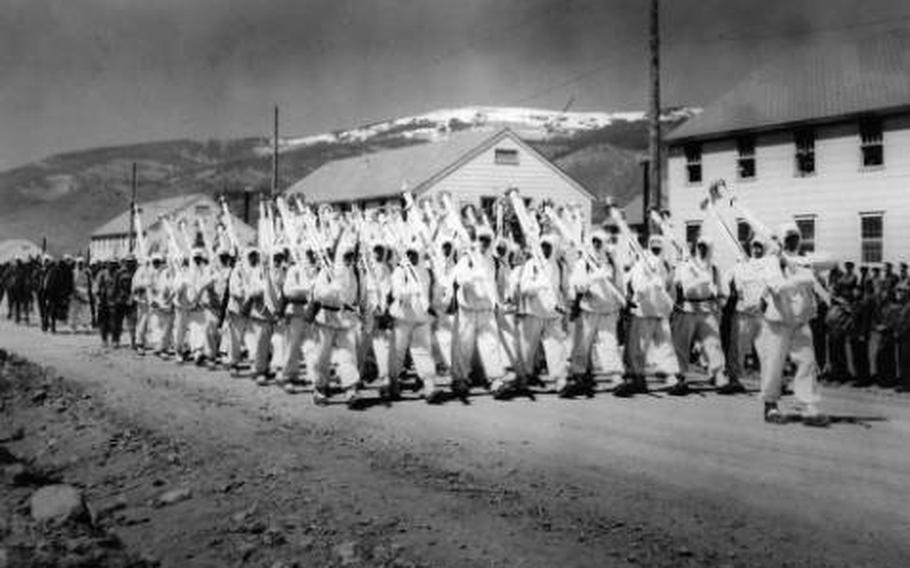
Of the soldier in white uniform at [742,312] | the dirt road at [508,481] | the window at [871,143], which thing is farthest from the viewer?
the window at [871,143]

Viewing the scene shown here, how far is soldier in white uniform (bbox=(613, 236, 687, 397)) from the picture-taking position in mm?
12852

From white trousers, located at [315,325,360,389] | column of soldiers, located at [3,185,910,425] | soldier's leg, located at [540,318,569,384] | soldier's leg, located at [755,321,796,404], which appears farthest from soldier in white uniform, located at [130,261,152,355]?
soldier's leg, located at [755,321,796,404]

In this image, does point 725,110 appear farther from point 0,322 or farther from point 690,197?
point 0,322

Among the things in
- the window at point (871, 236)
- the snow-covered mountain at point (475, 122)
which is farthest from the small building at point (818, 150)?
the snow-covered mountain at point (475, 122)

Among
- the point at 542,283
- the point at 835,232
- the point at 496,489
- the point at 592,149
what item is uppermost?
the point at 592,149

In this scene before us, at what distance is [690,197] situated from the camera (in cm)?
3372

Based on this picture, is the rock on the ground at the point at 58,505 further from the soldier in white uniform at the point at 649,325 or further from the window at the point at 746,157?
the window at the point at 746,157

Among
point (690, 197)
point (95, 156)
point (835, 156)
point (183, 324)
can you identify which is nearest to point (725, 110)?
point (690, 197)

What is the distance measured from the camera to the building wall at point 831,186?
89.6 ft

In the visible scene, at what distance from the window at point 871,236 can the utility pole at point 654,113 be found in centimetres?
1151

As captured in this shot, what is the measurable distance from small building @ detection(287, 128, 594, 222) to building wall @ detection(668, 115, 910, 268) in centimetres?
1034

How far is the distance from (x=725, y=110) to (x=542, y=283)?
2355cm

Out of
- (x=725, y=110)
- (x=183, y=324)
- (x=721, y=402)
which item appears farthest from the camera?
(x=725, y=110)

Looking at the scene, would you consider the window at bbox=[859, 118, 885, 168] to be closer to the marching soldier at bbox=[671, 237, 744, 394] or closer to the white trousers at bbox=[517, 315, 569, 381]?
the marching soldier at bbox=[671, 237, 744, 394]
